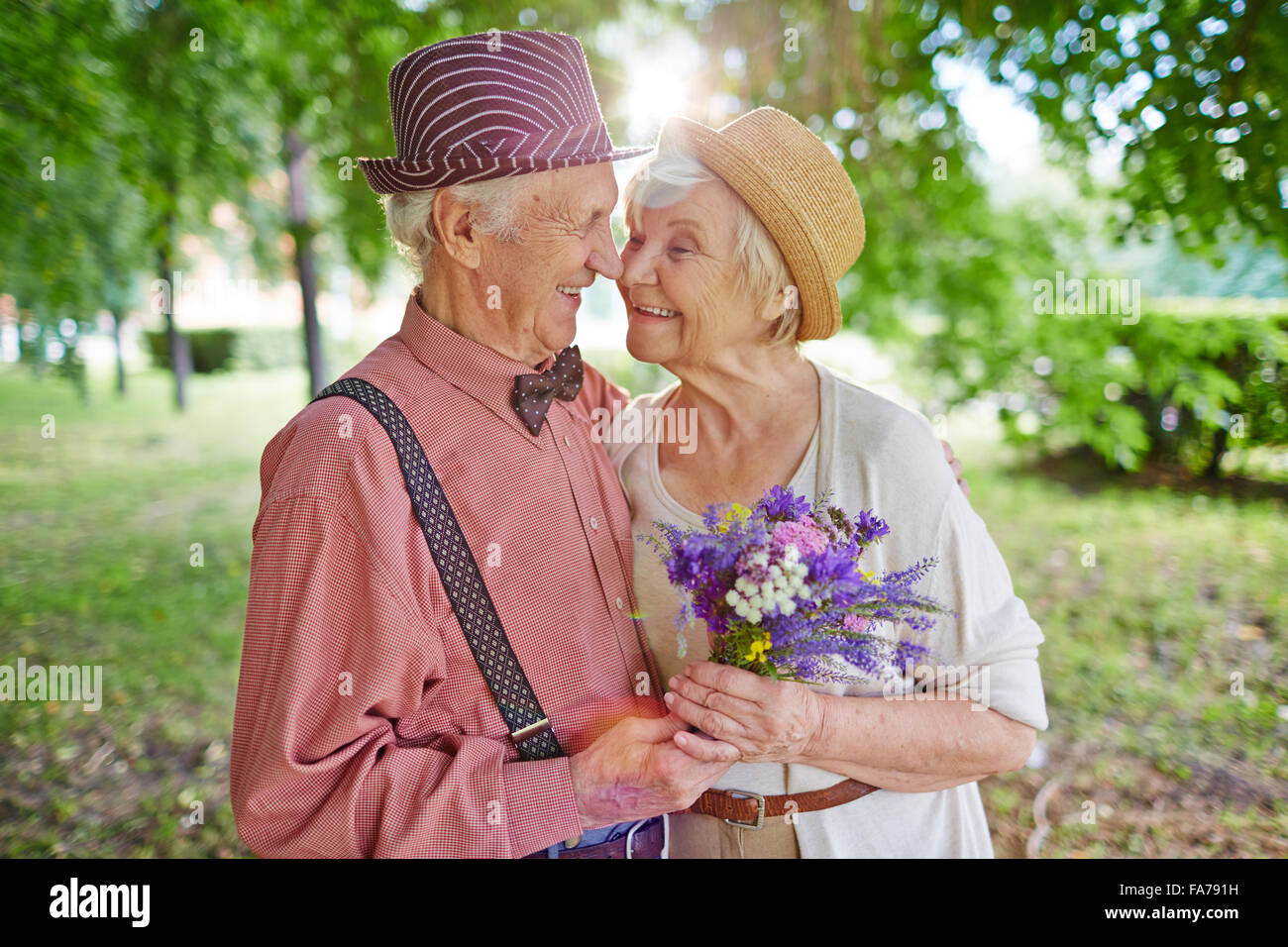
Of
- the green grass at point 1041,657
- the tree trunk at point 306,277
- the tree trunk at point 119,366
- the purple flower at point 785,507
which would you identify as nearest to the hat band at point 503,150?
the purple flower at point 785,507

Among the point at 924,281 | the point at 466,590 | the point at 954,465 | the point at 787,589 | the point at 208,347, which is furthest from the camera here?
the point at 208,347

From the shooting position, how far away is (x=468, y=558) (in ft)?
6.15

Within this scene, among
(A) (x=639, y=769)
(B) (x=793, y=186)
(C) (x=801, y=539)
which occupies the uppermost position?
(B) (x=793, y=186)

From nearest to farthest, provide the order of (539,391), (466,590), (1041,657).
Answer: (466,590) → (539,391) → (1041,657)

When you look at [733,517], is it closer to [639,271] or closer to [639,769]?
[639,769]

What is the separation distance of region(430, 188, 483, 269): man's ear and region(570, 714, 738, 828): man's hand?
3.71ft

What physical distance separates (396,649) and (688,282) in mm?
1132

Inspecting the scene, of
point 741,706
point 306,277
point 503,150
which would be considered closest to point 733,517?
point 741,706

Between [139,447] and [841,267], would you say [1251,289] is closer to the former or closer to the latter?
[841,267]

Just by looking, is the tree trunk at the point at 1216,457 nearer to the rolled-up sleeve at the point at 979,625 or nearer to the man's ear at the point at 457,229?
the rolled-up sleeve at the point at 979,625

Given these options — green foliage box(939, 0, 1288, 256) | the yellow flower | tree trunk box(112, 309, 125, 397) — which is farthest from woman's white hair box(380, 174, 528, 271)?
tree trunk box(112, 309, 125, 397)

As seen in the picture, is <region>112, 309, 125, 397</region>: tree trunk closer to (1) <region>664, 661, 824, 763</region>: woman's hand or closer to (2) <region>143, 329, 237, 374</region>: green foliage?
(2) <region>143, 329, 237, 374</region>: green foliage

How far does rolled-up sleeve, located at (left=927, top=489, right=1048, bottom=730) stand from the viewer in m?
2.04
